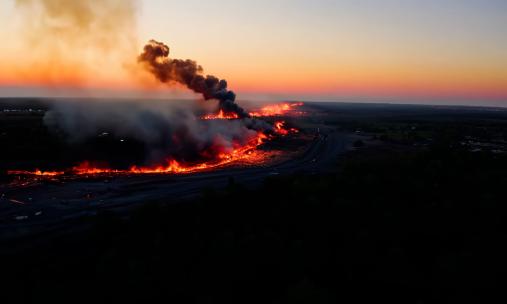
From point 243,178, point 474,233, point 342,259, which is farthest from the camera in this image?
point 243,178

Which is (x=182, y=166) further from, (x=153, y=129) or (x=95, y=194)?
(x=95, y=194)

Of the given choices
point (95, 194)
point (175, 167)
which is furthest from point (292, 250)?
point (175, 167)

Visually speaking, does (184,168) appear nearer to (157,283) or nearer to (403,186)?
(403,186)

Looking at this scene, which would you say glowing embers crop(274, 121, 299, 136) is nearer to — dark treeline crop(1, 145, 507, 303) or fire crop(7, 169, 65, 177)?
fire crop(7, 169, 65, 177)

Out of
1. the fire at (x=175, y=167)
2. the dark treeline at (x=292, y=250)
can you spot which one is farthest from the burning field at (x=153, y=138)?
the dark treeline at (x=292, y=250)

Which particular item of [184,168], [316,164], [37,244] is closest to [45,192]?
[37,244]

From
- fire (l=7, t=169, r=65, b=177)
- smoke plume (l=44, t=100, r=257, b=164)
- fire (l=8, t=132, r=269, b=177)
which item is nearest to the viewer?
fire (l=7, t=169, r=65, b=177)

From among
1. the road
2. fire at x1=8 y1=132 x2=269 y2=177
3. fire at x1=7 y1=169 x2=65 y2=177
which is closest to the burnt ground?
the road
